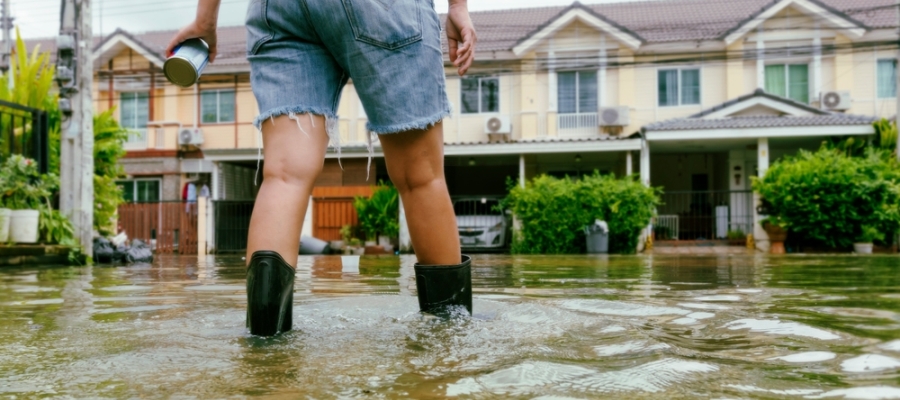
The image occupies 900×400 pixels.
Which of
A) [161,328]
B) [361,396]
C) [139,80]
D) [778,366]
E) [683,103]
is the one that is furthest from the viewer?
[139,80]

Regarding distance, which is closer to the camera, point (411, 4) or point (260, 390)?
point (260, 390)

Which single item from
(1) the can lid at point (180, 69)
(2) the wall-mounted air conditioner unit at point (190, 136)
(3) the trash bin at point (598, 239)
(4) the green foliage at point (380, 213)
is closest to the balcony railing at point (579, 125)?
(4) the green foliage at point (380, 213)

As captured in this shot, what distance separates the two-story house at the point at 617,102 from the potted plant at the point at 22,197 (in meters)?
9.68

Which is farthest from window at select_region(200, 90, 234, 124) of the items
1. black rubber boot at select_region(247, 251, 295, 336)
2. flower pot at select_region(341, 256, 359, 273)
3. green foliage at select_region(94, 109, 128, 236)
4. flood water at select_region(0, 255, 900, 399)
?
black rubber boot at select_region(247, 251, 295, 336)

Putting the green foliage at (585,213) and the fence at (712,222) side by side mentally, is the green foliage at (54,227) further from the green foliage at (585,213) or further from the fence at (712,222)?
the fence at (712,222)

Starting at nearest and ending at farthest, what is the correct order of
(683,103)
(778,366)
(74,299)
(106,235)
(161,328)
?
(778,366) < (161,328) < (74,299) < (106,235) < (683,103)

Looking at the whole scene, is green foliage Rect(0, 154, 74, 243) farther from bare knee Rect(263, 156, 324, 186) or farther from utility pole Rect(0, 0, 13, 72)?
utility pole Rect(0, 0, 13, 72)

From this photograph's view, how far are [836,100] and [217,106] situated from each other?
1731 cm

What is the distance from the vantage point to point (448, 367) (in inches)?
53.6

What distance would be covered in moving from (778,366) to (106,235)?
10318 mm

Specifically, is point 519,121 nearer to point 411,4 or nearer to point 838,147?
point 838,147

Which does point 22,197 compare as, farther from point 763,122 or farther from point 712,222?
point 763,122

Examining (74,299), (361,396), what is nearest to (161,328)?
(361,396)

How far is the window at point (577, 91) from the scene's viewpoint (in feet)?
65.6
